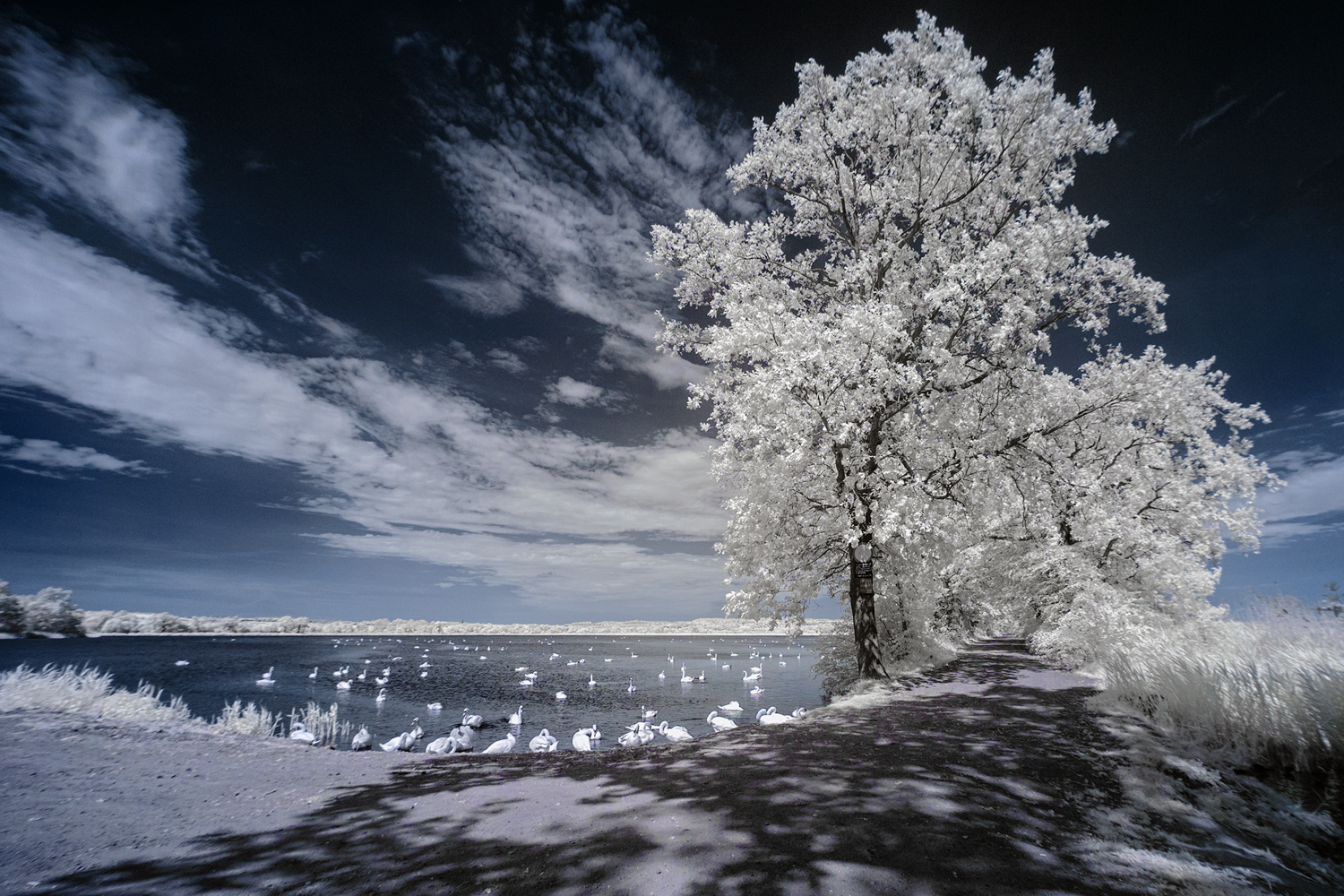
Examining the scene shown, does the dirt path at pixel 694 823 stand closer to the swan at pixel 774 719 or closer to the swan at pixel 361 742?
the swan at pixel 774 719

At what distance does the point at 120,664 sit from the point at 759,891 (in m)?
57.0

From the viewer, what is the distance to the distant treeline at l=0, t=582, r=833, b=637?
44.3 meters

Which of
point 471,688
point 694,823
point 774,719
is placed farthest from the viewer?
point 471,688

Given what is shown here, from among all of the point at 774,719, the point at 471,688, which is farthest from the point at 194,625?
the point at 774,719

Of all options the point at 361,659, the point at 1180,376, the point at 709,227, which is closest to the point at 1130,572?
the point at 1180,376

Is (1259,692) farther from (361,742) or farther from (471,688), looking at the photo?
(471,688)

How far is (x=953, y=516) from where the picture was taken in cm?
1227

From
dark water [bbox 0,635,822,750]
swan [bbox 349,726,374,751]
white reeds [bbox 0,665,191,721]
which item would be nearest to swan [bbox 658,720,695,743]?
dark water [bbox 0,635,822,750]

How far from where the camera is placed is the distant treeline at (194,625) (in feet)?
145

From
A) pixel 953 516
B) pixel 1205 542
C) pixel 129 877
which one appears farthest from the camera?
pixel 1205 542

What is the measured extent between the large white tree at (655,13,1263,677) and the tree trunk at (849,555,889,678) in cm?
5

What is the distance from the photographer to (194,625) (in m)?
91.1

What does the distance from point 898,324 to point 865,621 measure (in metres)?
7.24

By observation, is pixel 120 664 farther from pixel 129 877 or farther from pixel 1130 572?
pixel 1130 572
